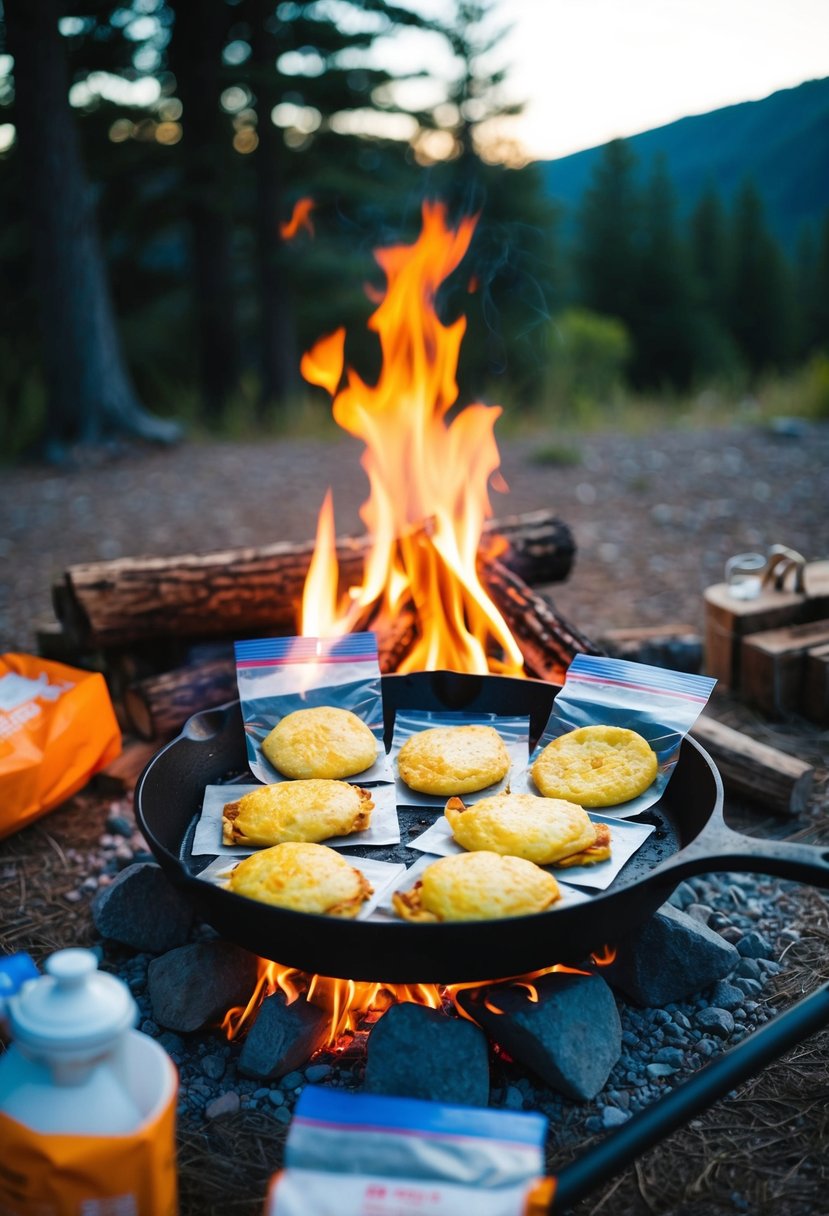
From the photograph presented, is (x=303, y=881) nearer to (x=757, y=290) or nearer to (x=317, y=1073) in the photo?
(x=317, y=1073)

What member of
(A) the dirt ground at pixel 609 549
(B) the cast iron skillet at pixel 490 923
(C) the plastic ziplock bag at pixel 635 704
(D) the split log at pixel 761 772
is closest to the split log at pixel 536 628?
(C) the plastic ziplock bag at pixel 635 704

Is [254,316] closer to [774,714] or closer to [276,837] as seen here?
[774,714]

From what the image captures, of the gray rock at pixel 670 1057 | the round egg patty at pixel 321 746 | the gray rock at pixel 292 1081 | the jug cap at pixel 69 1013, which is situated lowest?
the gray rock at pixel 670 1057

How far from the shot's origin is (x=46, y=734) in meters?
3.20

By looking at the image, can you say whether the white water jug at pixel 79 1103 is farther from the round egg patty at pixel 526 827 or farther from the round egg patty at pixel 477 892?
the round egg patty at pixel 526 827

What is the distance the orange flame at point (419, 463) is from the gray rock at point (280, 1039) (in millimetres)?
1493

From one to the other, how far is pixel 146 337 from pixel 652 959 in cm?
1519

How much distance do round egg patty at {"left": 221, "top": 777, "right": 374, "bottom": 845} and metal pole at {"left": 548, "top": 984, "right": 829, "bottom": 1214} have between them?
3.31ft

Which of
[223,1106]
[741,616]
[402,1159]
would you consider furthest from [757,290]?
[402,1159]

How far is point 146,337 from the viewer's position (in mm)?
15508

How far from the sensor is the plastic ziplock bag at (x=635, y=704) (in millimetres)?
2557

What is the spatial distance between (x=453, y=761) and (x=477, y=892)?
592 millimetres

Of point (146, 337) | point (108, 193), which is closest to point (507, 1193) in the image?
point (108, 193)

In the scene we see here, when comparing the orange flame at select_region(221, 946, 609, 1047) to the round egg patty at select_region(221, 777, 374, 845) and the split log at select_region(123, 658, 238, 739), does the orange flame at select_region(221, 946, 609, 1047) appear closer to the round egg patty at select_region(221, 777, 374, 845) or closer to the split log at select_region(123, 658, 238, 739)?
the round egg patty at select_region(221, 777, 374, 845)
